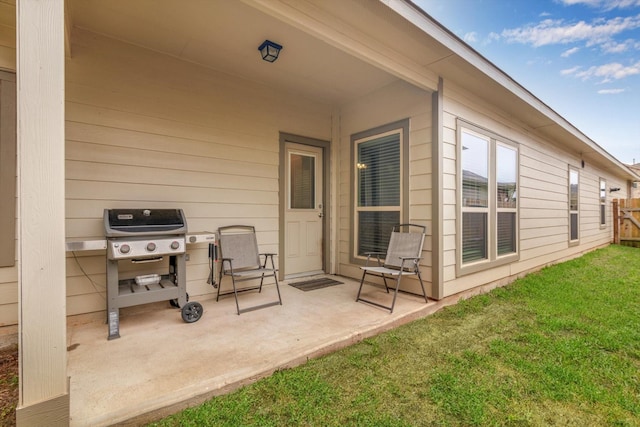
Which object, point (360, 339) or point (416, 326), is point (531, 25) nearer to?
point (416, 326)

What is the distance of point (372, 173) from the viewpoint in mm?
4148

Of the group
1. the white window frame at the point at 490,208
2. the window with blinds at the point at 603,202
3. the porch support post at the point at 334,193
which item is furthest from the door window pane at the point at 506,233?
the window with blinds at the point at 603,202

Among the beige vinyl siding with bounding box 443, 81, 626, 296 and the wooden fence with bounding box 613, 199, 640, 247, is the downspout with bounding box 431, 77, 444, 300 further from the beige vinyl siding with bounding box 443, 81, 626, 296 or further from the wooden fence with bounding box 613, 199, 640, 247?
the wooden fence with bounding box 613, 199, 640, 247

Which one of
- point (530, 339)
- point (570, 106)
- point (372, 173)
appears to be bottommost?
point (530, 339)

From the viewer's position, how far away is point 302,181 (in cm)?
441

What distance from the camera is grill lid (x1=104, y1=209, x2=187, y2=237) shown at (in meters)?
2.42

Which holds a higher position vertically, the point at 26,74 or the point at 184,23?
the point at 184,23

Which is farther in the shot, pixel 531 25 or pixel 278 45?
pixel 531 25

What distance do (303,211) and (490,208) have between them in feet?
9.00

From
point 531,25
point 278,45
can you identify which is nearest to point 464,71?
point 278,45

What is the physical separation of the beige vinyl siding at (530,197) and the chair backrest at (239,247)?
2.30m

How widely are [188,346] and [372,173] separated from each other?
10.1ft

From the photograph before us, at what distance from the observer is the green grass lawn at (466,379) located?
158cm

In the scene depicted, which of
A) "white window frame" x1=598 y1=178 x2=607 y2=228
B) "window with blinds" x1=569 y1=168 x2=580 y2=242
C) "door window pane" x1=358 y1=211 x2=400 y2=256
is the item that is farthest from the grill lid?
"white window frame" x1=598 y1=178 x2=607 y2=228
